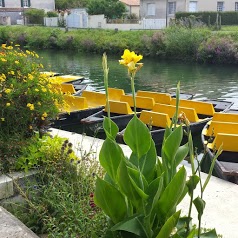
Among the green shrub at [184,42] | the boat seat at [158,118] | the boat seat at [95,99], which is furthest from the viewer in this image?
the green shrub at [184,42]

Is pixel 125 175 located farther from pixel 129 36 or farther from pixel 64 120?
pixel 129 36

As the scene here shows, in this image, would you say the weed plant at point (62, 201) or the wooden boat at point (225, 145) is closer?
the weed plant at point (62, 201)

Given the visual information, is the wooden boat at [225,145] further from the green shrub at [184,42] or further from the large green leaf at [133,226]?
the green shrub at [184,42]

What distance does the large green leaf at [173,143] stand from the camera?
280 cm

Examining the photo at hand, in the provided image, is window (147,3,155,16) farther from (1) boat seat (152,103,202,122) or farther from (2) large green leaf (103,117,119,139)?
(2) large green leaf (103,117,119,139)

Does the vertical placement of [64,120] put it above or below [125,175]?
below

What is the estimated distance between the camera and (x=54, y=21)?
148 ft

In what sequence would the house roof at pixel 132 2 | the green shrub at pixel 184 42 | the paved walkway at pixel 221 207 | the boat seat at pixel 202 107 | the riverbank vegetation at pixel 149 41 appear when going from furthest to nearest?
1. the house roof at pixel 132 2
2. the green shrub at pixel 184 42
3. the riverbank vegetation at pixel 149 41
4. the boat seat at pixel 202 107
5. the paved walkway at pixel 221 207

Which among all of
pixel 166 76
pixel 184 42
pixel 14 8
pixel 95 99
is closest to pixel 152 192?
pixel 95 99

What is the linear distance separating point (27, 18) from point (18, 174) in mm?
46225

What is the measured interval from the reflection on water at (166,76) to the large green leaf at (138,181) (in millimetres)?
14044

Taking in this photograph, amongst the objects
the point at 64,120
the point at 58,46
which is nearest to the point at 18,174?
the point at 64,120

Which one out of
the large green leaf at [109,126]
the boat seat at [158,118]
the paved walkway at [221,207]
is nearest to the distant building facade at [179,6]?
the boat seat at [158,118]

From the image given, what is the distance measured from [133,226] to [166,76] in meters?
19.7
